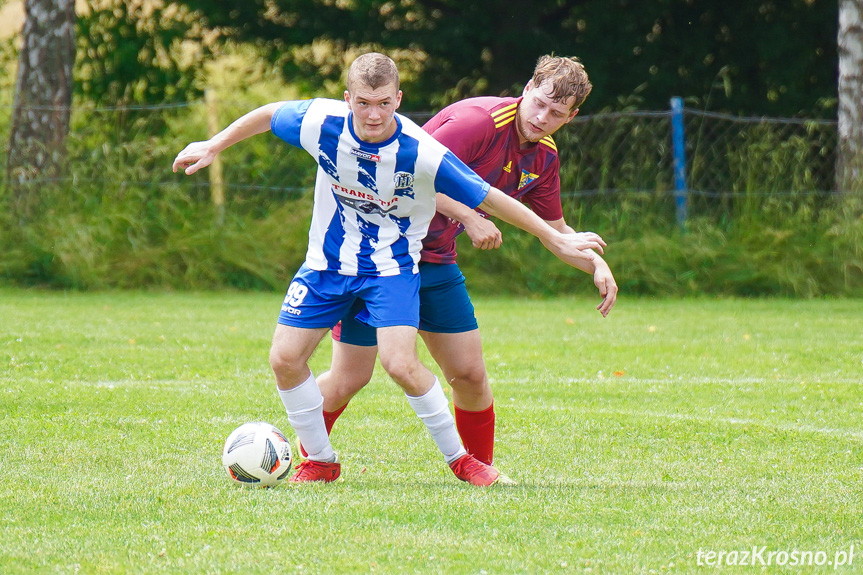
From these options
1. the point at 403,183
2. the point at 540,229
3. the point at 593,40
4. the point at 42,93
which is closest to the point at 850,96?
the point at 593,40

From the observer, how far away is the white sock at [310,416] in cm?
454

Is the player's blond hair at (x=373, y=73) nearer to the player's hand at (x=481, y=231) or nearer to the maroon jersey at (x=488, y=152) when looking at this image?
the maroon jersey at (x=488, y=152)

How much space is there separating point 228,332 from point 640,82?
10.1 meters

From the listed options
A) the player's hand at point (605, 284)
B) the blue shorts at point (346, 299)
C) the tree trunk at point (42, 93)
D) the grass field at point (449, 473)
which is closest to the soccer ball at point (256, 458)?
the grass field at point (449, 473)

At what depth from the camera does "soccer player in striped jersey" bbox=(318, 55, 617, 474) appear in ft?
14.7

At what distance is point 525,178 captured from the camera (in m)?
4.82

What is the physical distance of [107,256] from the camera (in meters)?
12.9

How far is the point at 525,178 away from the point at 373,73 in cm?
103

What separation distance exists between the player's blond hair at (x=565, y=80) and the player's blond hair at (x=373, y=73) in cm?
66

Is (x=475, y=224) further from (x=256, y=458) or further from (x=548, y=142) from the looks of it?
(x=256, y=458)

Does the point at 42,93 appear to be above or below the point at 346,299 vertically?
above

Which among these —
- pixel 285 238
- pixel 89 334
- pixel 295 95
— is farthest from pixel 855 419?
pixel 295 95

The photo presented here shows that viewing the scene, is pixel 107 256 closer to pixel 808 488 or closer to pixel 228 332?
pixel 228 332

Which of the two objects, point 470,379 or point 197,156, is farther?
point 470,379
